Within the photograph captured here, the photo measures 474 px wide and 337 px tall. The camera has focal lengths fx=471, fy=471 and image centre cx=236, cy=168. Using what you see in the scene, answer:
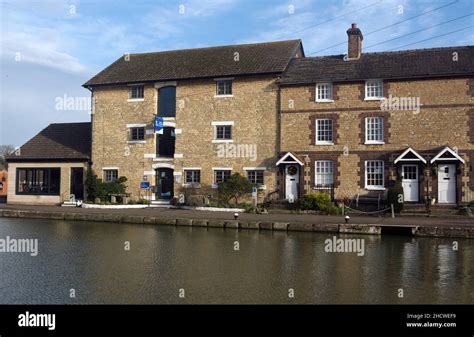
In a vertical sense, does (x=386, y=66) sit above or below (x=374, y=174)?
above

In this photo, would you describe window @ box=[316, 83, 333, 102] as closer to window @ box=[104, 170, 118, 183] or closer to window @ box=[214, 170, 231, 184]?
window @ box=[214, 170, 231, 184]

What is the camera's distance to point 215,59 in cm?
2859

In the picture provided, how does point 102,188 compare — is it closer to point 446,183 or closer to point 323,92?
point 323,92

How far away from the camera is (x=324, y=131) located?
994 inches

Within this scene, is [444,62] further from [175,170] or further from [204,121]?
[175,170]

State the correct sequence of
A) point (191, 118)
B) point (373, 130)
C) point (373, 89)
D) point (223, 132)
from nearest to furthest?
point (373, 130), point (373, 89), point (223, 132), point (191, 118)

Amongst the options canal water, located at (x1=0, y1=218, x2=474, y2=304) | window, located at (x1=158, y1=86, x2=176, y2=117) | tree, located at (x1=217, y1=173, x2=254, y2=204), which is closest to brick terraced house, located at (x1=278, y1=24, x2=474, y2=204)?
tree, located at (x1=217, y1=173, x2=254, y2=204)

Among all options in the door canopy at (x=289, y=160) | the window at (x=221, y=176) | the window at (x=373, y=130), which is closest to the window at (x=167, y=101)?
the window at (x=221, y=176)

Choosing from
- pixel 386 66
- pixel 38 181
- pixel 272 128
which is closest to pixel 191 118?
pixel 272 128

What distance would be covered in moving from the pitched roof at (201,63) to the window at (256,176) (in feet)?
18.0

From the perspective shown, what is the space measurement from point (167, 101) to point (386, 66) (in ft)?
41.6

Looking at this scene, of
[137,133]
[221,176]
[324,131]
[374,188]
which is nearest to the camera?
[374,188]

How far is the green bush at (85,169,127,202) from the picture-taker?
91.5 ft

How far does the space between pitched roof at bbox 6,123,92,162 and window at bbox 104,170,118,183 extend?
155 centimetres
